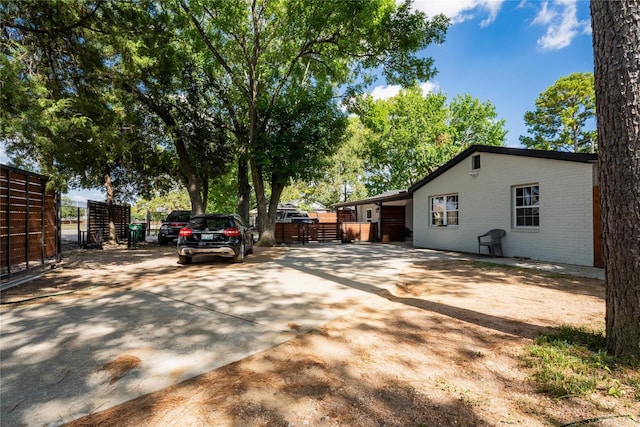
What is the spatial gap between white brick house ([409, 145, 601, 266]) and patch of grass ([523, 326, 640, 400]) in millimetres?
7485

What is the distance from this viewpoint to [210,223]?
941 centimetres

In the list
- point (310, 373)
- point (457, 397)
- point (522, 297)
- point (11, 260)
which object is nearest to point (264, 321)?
point (310, 373)

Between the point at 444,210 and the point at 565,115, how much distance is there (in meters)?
24.4

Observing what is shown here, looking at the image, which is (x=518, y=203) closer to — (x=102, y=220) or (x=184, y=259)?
(x=184, y=259)

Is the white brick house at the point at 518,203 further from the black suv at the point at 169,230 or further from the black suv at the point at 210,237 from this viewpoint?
the black suv at the point at 169,230

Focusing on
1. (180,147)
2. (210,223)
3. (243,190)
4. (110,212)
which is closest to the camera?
(210,223)

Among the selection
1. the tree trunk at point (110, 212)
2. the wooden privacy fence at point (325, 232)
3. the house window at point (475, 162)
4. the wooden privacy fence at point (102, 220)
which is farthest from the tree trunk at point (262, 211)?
the house window at point (475, 162)

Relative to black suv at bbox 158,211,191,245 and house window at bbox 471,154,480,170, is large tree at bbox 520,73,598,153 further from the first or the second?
black suv at bbox 158,211,191,245

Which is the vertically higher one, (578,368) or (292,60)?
(292,60)

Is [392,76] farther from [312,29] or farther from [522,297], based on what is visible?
[522,297]

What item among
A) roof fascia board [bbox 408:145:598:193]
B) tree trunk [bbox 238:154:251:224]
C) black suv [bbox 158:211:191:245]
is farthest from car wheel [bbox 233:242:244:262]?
roof fascia board [bbox 408:145:598:193]

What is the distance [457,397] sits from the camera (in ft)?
8.00

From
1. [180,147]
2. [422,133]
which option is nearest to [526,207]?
[180,147]

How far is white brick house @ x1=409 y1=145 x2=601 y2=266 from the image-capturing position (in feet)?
30.4
